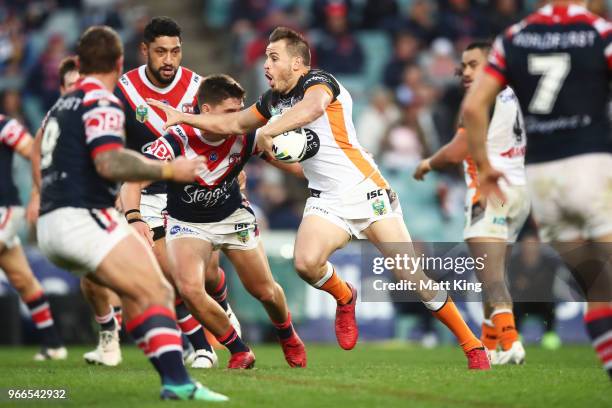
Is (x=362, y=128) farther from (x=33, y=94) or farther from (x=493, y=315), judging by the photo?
(x=493, y=315)

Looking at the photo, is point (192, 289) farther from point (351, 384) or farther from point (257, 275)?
point (351, 384)

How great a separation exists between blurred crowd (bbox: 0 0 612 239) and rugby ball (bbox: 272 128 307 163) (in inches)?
290

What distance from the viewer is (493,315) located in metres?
10.2

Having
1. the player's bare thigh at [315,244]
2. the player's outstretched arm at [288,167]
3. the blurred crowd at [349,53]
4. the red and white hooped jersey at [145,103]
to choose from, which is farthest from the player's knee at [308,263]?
the blurred crowd at [349,53]

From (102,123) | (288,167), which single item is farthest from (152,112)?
(102,123)

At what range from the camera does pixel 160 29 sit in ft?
32.7

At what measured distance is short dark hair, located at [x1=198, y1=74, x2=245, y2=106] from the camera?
9.08 m

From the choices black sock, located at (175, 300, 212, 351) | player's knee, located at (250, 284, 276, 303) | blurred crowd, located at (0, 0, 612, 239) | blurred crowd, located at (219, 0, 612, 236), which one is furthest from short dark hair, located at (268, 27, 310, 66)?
blurred crowd, located at (219, 0, 612, 236)

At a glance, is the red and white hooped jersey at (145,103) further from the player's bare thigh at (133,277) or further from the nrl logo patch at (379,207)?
the player's bare thigh at (133,277)

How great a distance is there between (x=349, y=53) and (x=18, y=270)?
9718 millimetres

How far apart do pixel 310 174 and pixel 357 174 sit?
16.0 inches

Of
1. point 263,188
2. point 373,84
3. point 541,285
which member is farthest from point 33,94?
point 541,285

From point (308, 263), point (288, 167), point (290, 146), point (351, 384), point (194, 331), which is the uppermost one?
point (290, 146)

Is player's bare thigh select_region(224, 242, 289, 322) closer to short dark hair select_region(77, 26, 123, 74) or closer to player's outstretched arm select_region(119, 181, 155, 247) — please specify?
player's outstretched arm select_region(119, 181, 155, 247)
